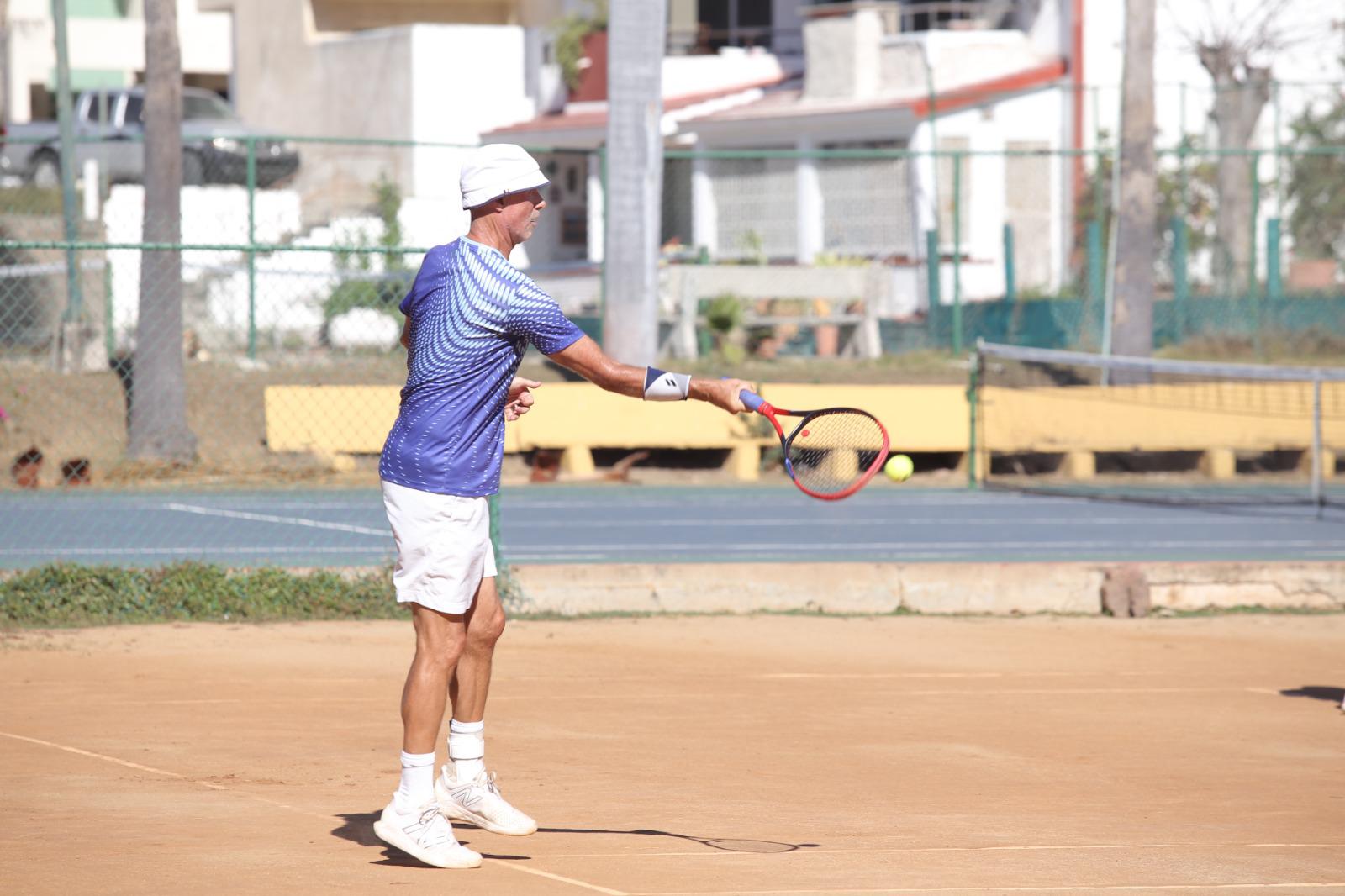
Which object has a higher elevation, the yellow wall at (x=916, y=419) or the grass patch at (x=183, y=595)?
the yellow wall at (x=916, y=419)

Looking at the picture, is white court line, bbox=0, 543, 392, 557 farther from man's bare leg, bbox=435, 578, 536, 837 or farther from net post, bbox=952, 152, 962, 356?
net post, bbox=952, 152, 962, 356

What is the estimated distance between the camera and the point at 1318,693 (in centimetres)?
881

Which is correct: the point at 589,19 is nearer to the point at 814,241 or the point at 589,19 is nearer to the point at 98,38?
the point at 814,241

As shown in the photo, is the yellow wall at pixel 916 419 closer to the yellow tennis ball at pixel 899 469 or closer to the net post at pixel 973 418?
the net post at pixel 973 418

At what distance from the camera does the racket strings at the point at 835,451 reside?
6090 millimetres

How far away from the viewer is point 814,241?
2858 centimetres

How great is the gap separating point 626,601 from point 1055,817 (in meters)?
5.12

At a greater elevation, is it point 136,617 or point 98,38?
point 98,38

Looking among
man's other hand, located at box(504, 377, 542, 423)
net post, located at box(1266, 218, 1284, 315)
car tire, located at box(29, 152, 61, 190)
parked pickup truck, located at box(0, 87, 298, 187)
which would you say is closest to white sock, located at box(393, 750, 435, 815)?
man's other hand, located at box(504, 377, 542, 423)

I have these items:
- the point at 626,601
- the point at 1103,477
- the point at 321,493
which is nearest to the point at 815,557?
the point at 626,601

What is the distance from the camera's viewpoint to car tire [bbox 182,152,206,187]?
27.9m

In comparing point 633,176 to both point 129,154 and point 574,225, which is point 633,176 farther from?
point 574,225

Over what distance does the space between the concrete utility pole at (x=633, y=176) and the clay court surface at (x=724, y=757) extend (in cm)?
713

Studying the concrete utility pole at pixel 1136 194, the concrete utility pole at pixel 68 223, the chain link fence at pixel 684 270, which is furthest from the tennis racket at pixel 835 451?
the concrete utility pole at pixel 1136 194
